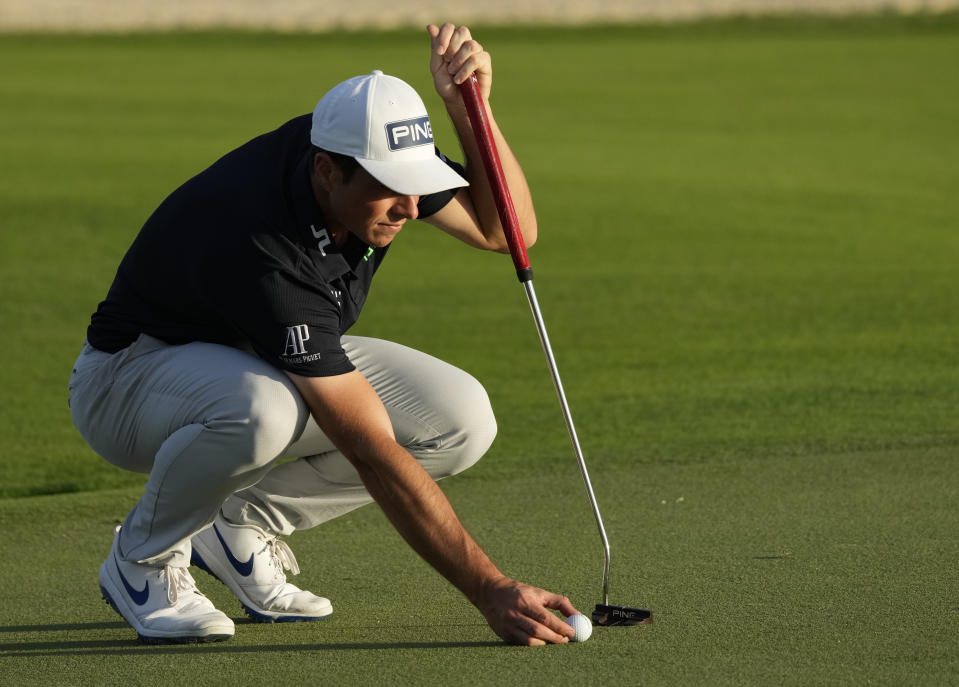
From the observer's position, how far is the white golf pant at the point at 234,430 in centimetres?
353

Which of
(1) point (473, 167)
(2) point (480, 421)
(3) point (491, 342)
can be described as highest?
(1) point (473, 167)

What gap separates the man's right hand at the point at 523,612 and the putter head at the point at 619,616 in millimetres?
158

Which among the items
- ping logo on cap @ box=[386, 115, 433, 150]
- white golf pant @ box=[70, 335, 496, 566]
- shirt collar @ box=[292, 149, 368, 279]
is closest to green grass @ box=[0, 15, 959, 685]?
white golf pant @ box=[70, 335, 496, 566]

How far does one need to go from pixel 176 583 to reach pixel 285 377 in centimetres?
63

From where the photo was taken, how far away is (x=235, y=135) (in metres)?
14.9

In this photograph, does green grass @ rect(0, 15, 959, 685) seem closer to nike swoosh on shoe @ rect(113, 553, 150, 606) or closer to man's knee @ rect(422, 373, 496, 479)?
nike swoosh on shoe @ rect(113, 553, 150, 606)

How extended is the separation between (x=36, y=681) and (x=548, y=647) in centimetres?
116

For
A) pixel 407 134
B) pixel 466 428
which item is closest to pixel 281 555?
pixel 466 428

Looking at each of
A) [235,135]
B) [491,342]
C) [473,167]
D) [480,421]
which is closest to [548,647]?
[480,421]

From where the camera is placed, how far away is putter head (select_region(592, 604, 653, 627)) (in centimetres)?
355

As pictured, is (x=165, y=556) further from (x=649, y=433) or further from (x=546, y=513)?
(x=649, y=433)

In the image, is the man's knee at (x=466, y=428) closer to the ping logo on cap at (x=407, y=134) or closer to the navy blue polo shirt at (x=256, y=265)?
the navy blue polo shirt at (x=256, y=265)

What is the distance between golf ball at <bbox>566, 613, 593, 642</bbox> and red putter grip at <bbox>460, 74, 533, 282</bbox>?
860mm

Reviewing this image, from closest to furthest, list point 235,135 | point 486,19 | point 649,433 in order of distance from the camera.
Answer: point 649,433, point 235,135, point 486,19
